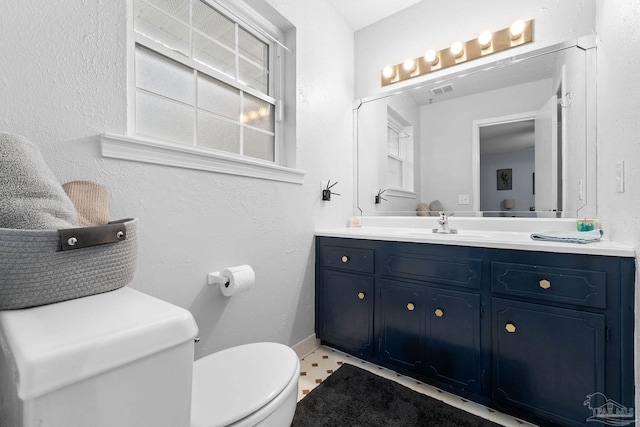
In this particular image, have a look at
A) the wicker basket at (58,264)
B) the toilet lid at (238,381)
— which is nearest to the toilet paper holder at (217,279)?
the toilet lid at (238,381)

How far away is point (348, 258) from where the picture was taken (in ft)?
5.93

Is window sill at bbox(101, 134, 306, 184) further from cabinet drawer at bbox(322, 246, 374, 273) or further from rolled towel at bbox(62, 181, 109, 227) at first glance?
cabinet drawer at bbox(322, 246, 374, 273)

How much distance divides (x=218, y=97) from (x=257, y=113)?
0.93ft

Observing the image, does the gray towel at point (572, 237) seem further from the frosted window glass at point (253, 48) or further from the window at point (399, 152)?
the frosted window glass at point (253, 48)

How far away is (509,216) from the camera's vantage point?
1799mm

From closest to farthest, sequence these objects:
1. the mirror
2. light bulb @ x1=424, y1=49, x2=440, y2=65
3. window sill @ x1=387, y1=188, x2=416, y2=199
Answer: the mirror → light bulb @ x1=424, y1=49, x2=440, y2=65 → window sill @ x1=387, y1=188, x2=416, y2=199

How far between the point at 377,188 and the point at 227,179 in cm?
131

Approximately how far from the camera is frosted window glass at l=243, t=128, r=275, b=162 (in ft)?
5.64

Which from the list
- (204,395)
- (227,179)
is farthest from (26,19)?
(204,395)

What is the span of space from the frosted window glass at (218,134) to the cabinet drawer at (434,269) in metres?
1.10

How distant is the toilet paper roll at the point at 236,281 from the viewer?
51.6 inches

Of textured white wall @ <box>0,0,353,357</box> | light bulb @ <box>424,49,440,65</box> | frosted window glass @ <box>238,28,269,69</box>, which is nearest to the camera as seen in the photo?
textured white wall @ <box>0,0,353,357</box>

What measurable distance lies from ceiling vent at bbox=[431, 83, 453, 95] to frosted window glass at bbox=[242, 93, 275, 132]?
46.6 inches

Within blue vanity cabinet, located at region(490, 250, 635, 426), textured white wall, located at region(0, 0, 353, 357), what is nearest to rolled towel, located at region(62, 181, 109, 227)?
textured white wall, located at region(0, 0, 353, 357)
